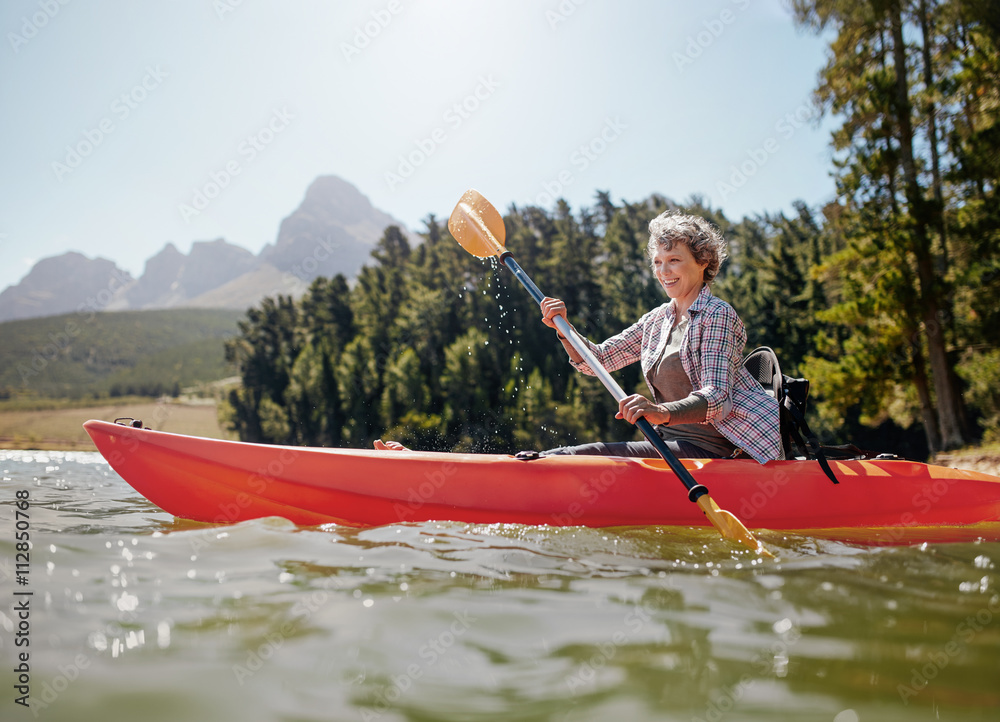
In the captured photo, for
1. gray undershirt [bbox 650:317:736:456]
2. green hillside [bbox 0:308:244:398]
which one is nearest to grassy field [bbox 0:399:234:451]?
green hillside [bbox 0:308:244:398]

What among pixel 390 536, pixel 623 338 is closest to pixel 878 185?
pixel 623 338

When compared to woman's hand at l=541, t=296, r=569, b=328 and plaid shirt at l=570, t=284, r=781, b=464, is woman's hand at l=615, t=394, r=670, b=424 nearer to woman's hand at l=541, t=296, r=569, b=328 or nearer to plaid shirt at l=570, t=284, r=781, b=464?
plaid shirt at l=570, t=284, r=781, b=464

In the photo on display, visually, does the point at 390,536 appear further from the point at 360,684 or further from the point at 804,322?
the point at 804,322

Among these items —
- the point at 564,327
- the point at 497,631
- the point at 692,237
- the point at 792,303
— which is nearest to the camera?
the point at 497,631

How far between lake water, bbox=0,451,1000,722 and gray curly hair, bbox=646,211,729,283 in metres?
1.51

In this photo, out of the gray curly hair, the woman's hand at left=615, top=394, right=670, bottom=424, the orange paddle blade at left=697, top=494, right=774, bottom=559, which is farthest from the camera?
the gray curly hair

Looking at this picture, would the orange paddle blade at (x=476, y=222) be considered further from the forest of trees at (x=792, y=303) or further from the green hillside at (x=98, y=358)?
the green hillside at (x=98, y=358)

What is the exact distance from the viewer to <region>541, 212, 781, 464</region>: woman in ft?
9.84

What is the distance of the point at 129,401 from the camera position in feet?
219

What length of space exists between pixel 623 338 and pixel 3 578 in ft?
10.1

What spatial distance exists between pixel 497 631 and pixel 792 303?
94.5 feet

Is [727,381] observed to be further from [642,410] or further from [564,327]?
[564,327]

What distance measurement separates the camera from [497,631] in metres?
1.75

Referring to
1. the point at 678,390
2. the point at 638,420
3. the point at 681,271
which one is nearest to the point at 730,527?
the point at 638,420
